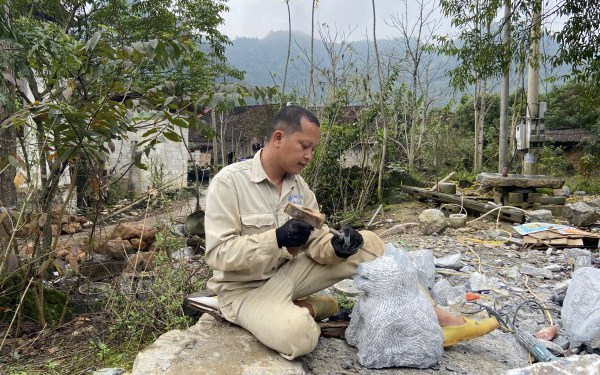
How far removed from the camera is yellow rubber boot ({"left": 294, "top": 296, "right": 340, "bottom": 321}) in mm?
2707

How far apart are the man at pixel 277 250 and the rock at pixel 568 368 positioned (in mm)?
664

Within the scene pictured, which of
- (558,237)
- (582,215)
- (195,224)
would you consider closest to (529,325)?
(558,237)

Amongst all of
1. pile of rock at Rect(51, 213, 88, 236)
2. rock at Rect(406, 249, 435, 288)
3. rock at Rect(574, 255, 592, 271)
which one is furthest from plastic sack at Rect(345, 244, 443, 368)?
rock at Rect(574, 255, 592, 271)

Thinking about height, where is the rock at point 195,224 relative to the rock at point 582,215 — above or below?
above

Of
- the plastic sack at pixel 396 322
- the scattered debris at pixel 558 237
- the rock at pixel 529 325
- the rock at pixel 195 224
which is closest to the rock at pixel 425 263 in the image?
the rock at pixel 529 325

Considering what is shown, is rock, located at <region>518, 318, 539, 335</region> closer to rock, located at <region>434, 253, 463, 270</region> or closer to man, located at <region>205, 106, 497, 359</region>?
man, located at <region>205, 106, 497, 359</region>

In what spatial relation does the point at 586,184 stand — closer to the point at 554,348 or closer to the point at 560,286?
the point at 560,286

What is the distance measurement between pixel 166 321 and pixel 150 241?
3.49m

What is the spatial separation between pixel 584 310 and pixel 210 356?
2045 mm

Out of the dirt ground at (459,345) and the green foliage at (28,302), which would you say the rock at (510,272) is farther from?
the green foliage at (28,302)

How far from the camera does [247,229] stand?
2.51 metres

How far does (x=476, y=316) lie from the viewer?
3135mm

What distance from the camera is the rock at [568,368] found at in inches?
69.7

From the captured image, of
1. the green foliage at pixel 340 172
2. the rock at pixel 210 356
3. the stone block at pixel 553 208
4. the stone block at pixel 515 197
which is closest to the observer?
the rock at pixel 210 356
